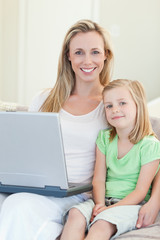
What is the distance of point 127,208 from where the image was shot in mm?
1495

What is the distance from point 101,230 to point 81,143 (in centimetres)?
47

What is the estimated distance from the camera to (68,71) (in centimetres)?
199

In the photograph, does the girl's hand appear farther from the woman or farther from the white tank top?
the white tank top

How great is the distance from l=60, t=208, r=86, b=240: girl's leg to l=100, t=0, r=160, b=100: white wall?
11.5ft

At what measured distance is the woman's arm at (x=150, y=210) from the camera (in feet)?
4.90

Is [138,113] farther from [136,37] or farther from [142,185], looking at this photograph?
[136,37]

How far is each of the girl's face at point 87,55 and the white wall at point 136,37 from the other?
3011mm

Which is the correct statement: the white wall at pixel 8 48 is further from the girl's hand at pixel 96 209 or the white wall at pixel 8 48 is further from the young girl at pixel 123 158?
the girl's hand at pixel 96 209

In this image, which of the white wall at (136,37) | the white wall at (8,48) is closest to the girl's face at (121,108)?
the white wall at (8,48)

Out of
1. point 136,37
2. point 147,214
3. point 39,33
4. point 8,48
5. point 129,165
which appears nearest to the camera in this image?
point 147,214

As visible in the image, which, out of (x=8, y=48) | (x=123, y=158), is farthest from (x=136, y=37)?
(x=123, y=158)

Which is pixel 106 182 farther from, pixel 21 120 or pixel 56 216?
pixel 21 120

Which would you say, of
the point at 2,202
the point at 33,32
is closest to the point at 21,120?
the point at 2,202

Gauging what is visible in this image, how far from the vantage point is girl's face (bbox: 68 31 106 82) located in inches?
72.6
